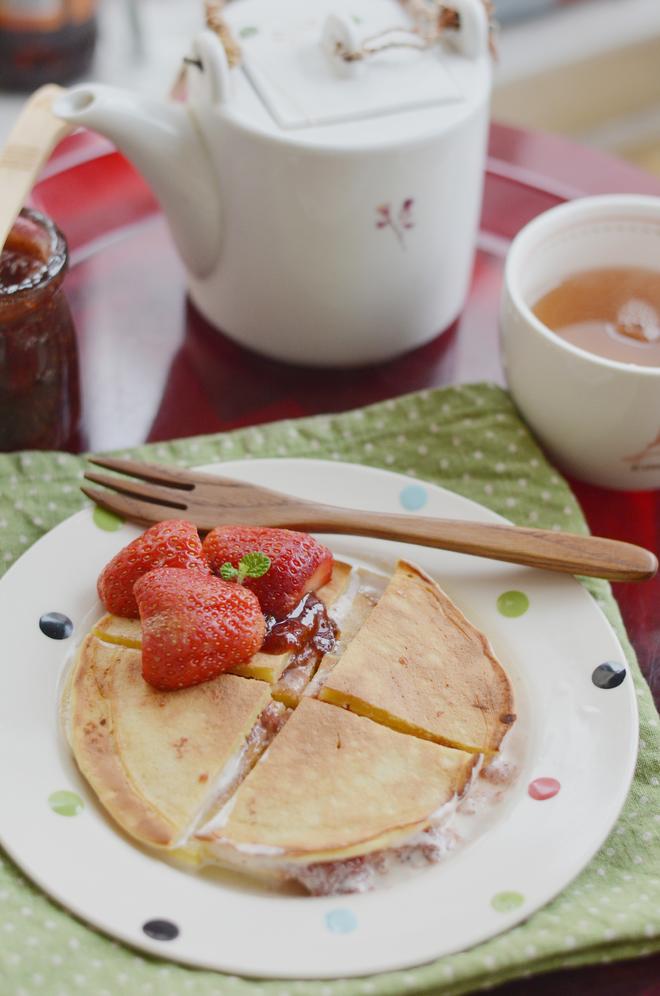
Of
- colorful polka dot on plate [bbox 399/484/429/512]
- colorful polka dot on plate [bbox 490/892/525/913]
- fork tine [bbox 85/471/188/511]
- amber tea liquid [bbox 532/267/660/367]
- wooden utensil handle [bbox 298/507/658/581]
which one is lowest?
colorful polka dot on plate [bbox 490/892/525/913]

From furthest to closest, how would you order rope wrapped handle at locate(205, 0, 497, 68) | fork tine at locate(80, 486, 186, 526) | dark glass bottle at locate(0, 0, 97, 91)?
dark glass bottle at locate(0, 0, 97, 91)
rope wrapped handle at locate(205, 0, 497, 68)
fork tine at locate(80, 486, 186, 526)

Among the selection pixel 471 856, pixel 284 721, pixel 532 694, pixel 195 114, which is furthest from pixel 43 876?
pixel 195 114

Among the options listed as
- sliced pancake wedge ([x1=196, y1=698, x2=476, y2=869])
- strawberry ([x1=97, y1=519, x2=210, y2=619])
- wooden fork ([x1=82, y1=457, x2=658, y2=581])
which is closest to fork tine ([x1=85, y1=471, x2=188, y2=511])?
wooden fork ([x1=82, y1=457, x2=658, y2=581])

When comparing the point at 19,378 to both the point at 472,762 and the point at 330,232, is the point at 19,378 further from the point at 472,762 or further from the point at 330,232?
the point at 472,762

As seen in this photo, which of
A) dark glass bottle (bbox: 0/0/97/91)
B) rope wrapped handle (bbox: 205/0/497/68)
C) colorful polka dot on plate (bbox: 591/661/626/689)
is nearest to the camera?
colorful polka dot on plate (bbox: 591/661/626/689)

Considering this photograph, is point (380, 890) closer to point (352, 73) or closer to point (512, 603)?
point (512, 603)

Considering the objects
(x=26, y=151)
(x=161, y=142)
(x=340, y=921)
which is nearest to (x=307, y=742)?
(x=340, y=921)

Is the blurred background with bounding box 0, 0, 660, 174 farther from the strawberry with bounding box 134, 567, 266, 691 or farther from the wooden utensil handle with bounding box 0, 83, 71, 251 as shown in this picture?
the strawberry with bounding box 134, 567, 266, 691
